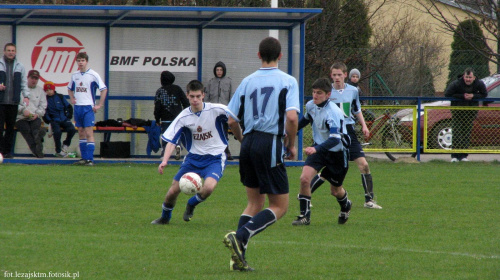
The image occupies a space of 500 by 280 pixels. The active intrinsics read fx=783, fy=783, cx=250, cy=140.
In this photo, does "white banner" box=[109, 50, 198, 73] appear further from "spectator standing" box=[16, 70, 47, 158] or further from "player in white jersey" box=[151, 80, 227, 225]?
"player in white jersey" box=[151, 80, 227, 225]

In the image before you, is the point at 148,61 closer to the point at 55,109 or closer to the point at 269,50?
the point at 55,109

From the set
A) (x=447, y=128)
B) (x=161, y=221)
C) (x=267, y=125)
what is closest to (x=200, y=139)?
(x=161, y=221)

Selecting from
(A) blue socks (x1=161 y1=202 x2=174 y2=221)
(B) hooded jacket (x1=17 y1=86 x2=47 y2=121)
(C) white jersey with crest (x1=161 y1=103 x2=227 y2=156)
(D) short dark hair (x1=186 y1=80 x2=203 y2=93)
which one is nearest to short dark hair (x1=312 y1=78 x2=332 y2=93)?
(C) white jersey with crest (x1=161 y1=103 x2=227 y2=156)

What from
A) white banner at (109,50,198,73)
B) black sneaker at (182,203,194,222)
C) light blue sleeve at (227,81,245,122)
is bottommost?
black sneaker at (182,203,194,222)

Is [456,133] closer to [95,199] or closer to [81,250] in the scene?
[95,199]

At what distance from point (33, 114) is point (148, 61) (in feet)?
8.94

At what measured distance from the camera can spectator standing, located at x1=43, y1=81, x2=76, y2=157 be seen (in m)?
15.6

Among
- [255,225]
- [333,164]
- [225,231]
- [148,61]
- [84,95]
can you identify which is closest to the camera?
[255,225]

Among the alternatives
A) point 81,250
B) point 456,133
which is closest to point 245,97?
point 81,250

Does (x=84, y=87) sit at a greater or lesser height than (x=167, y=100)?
greater

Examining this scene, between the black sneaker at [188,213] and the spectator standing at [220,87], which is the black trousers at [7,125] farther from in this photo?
the black sneaker at [188,213]

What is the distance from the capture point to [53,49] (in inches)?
647

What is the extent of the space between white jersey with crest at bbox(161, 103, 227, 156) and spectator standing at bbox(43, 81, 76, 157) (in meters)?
7.83

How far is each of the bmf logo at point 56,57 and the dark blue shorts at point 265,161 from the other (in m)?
11.1
